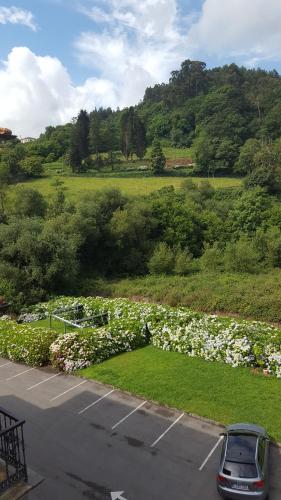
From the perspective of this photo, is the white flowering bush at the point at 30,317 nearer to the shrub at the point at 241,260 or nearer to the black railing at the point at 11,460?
the shrub at the point at 241,260

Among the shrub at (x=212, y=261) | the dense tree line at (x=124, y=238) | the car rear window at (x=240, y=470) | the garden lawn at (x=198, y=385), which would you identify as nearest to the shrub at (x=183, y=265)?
the dense tree line at (x=124, y=238)

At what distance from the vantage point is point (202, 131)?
9050cm

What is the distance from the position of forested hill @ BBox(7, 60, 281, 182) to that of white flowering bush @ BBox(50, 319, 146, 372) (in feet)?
142

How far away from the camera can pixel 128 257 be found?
4000 centimetres

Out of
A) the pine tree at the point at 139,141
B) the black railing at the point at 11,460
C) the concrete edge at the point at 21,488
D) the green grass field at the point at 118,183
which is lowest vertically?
the concrete edge at the point at 21,488

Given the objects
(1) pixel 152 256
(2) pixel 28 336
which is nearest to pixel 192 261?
(1) pixel 152 256

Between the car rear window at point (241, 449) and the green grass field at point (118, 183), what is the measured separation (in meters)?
49.8

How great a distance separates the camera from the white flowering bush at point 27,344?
750 inches

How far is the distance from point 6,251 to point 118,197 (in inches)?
620

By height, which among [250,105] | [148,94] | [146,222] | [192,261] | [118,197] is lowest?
[192,261]

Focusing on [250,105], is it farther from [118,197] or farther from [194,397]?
[194,397]

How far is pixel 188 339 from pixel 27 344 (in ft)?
24.9

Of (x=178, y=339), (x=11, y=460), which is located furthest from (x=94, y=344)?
(x=11, y=460)

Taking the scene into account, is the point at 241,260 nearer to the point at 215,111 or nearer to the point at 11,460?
the point at 11,460
